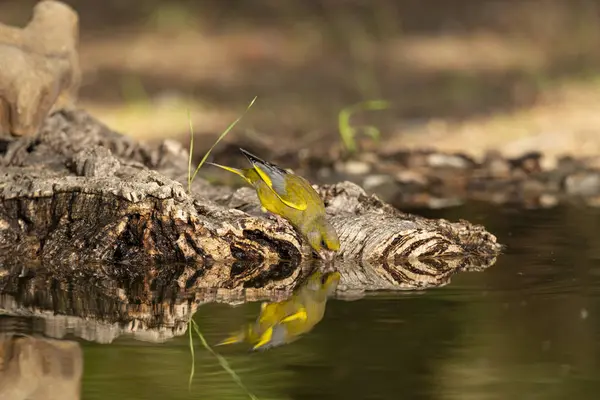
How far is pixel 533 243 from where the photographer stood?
670 cm

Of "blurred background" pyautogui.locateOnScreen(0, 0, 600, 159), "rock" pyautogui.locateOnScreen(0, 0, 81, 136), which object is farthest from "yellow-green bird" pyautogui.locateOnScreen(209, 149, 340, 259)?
A: "blurred background" pyautogui.locateOnScreen(0, 0, 600, 159)

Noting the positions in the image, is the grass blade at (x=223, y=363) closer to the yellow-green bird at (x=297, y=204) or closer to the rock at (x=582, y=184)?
the yellow-green bird at (x=297, y=204)

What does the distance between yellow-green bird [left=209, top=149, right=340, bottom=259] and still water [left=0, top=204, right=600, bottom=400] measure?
0.59 metres

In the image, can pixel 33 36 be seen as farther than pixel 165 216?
Yes

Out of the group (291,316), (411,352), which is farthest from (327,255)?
(411,352)

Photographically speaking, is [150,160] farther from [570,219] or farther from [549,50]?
[549,50]

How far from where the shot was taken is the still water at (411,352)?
161 inches

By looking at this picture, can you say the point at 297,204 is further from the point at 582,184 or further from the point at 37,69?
the point at 582,184

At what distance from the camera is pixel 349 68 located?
492 inches

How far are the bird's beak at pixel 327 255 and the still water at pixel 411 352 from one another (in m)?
0.58

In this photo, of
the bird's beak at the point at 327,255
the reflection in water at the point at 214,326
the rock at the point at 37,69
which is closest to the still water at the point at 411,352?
the reflection in water at the point at 214,326

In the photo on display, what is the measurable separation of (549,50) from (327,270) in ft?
22.9

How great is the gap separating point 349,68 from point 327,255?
6.52 m

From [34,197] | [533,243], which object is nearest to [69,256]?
Answer: [34,197]
